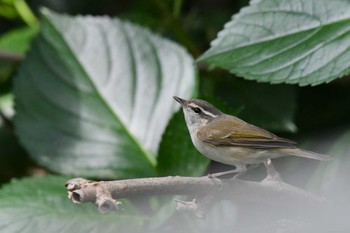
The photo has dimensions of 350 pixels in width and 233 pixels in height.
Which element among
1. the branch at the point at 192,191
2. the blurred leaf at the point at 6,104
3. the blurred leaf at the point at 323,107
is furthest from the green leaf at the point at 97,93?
the branch at the point at 192,191

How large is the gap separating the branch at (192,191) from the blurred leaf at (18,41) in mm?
1572

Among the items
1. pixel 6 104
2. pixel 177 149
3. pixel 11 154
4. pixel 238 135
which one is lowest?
pixel 11 154

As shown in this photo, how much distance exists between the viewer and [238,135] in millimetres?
1598

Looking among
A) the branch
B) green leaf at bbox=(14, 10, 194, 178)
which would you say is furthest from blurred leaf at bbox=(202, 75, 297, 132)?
the branch

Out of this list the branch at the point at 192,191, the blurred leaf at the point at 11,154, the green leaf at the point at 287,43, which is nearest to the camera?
the branch at the point at 192,191

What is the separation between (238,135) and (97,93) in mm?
635

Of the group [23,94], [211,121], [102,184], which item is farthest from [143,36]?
[102,184]

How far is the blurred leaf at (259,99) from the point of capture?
225 centimetres

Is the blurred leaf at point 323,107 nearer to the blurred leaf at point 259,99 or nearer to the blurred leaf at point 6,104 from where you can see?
the blurred leaf at point 259,99

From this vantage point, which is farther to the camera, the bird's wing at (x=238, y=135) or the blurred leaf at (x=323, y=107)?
the blurred leaf at (x=323, y=107)

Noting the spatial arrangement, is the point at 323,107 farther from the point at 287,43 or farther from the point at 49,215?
the point at 49,215

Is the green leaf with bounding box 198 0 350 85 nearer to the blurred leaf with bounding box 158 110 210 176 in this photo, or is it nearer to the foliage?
the foliage

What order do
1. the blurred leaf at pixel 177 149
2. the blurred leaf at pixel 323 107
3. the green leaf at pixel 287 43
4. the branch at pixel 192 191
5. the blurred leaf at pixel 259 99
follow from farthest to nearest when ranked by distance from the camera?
the blurred leaf at pixel 323 107 → the blurred leaf at pixel 259 99 → the blurred leaf at pixel 177 149 → the green leaf at pixel 287 43 → the branch at pixel 192 191

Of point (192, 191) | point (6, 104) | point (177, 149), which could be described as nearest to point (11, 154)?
point (6, 104)
